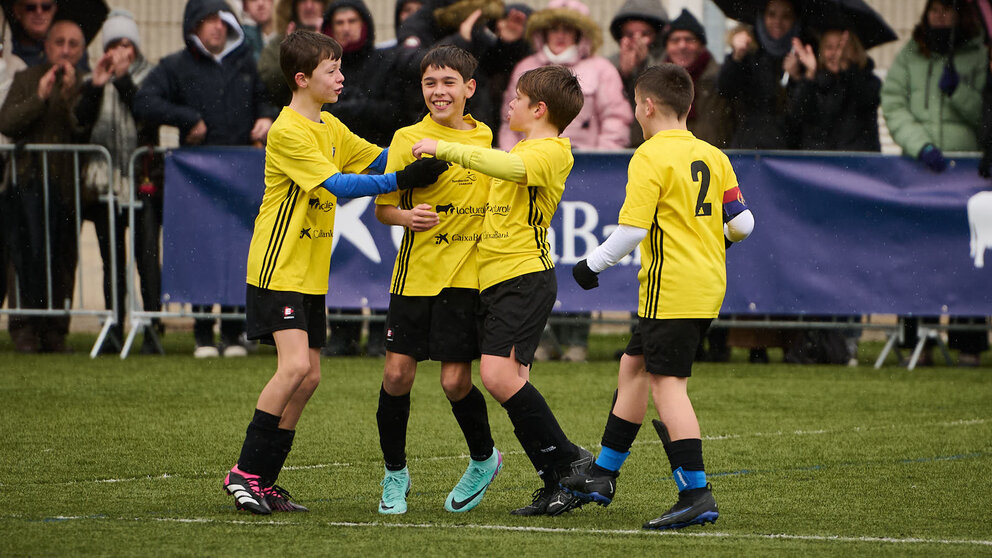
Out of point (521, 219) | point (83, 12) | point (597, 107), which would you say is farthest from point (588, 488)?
point (83, 12)

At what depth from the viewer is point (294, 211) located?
5668 mm

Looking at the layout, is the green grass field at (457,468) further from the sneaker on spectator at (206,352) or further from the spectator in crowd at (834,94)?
the spectator in crowd at (834,94)

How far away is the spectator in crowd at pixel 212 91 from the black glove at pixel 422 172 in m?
6.05

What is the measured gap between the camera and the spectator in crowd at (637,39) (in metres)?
11.8

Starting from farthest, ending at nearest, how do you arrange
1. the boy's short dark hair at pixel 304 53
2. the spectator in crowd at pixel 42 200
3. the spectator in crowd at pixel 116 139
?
the spectator in crowd at pixel 116 139, the spectator in crowd at pixel 42 200, the boy's short dark hair at pixel 304 53

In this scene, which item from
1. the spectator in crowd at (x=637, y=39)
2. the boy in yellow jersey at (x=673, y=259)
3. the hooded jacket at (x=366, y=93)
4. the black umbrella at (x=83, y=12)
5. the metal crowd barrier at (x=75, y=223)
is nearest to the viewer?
the boy in yellow jersey at (x=673, y=259)

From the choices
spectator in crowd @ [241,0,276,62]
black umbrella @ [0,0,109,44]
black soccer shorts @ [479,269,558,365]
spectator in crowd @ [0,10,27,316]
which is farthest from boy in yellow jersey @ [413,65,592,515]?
black umbrella @ [0,0,109,44]

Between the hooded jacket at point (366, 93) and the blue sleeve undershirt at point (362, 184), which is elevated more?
the hooded jacket at point (366, 93)

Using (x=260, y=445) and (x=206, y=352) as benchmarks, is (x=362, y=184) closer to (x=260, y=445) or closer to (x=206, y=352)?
(x=260, y=445)

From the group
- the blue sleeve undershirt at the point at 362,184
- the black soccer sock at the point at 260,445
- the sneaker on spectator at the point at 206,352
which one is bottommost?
the sneaker on spectator at the point at 206,352

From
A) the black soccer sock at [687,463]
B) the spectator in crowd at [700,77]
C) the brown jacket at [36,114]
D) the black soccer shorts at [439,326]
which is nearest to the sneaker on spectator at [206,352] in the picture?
the brown jacket at [36,114]

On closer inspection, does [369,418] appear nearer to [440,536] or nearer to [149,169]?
[440,536]

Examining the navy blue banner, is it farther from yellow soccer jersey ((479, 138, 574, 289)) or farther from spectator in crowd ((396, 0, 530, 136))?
yellow soccer jersey ((479, 138, 574, 289))

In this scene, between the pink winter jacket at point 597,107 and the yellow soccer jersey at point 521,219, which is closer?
the yellow soccer jersey at point 521,219
